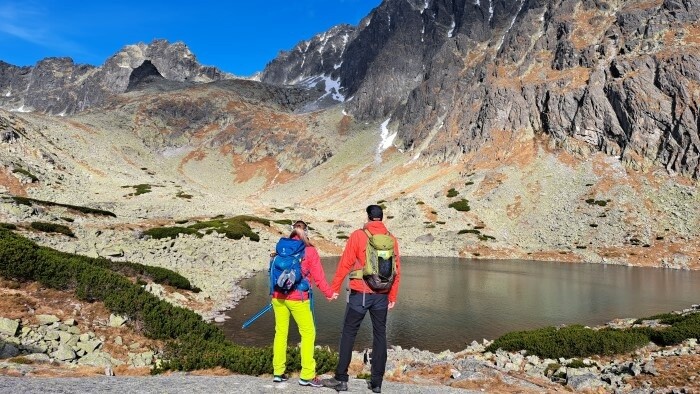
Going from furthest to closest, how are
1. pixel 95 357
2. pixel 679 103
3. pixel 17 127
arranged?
pixel 17 127
pixel 679 103
pixel 95 357

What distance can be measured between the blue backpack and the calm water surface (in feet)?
48.0

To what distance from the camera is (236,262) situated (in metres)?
48.2

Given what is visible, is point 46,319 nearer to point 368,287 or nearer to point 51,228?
point 368,287

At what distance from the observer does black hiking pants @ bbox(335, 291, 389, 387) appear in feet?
31.5

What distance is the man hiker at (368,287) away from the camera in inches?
372

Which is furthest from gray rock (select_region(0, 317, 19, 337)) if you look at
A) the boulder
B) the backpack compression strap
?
the backpack compression strap

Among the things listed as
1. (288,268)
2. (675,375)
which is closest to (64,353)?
(288,268)

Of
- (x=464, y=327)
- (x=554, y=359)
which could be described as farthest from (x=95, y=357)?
(x=464, y=327)

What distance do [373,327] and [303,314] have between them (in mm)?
1547

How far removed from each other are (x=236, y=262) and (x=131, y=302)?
32799 millimetres

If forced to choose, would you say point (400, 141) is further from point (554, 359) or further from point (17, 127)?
point (554, 359)

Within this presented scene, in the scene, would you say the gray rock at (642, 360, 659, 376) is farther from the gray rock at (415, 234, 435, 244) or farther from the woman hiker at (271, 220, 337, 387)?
the gray rock at (415, 234, 435, 244)

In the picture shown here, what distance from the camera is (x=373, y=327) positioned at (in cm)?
955

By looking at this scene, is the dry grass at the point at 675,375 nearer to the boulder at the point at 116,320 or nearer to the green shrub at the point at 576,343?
the green shrub at the point at 576,343
